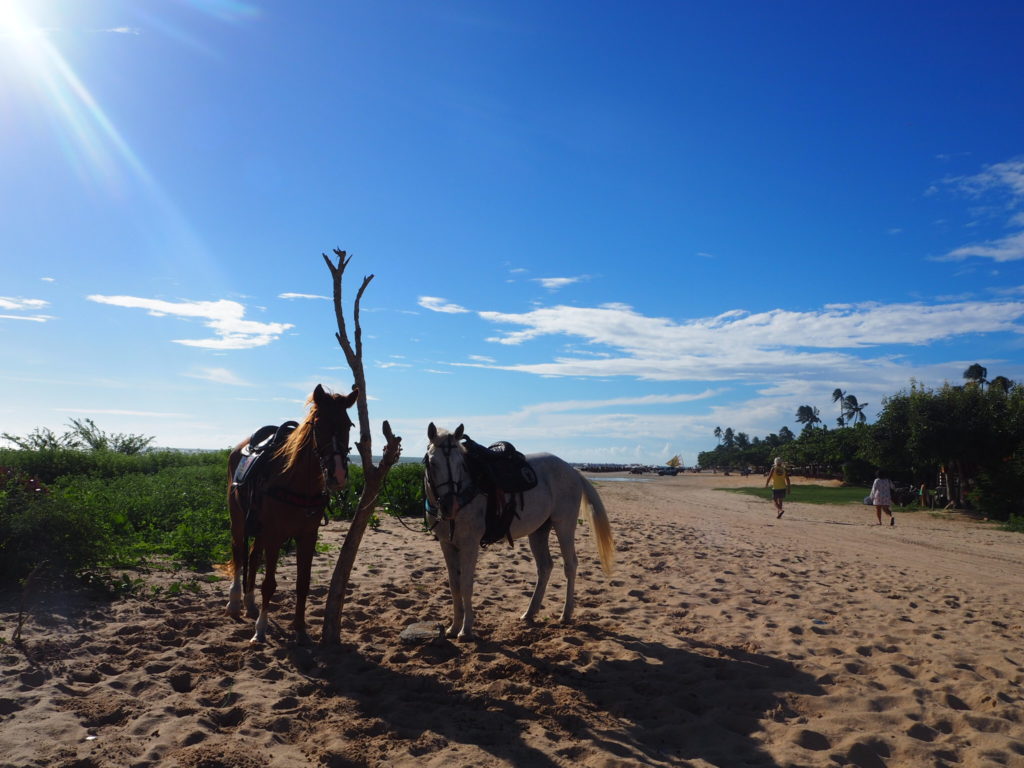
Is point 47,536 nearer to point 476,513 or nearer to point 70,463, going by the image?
point 476,513

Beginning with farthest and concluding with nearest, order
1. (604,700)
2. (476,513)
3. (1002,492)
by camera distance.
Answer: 1. (1002,492)
2. (476,513)
3. (604,700)

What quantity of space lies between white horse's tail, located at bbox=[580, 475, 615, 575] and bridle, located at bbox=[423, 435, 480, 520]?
1851mm

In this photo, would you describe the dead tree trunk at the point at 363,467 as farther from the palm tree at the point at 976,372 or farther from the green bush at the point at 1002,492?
the palm tree at the point at 976,372

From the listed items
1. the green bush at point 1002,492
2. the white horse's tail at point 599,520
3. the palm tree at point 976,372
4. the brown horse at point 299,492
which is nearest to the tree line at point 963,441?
the green bush at point 1002,492

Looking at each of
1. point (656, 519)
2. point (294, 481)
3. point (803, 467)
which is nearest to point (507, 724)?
point (294, 481)

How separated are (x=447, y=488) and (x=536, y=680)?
67.1 inches

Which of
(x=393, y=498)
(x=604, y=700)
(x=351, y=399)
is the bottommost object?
(x=604, y=700)

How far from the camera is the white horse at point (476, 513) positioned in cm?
565

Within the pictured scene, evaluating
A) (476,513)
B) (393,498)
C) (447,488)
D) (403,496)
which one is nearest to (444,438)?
(447,488)

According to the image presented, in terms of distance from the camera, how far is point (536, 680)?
4.95 m

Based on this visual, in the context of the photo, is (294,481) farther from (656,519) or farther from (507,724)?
(656,519)

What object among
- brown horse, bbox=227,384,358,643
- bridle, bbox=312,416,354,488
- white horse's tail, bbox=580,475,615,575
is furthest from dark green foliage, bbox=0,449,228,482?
bridle, bbox=312,416,354,488

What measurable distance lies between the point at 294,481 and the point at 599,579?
486cm

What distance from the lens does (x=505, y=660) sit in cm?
529
